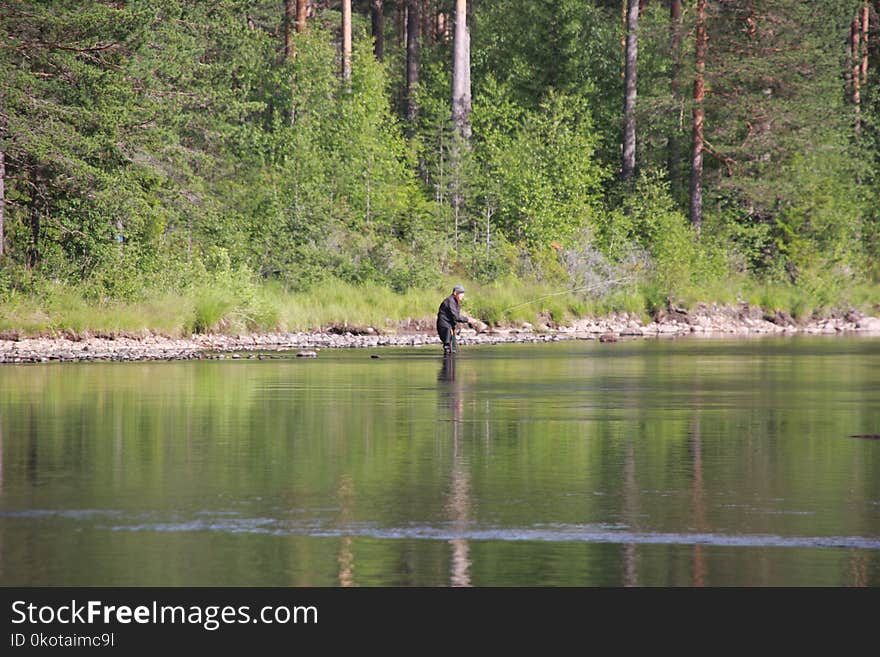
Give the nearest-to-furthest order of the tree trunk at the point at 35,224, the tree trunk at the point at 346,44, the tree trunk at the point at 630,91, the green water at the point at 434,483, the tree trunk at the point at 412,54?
the green water at the point at 434,483 < the tree trunk at the point at 35,224 < the tree trunk at the point at 346,44 < the tree trunk at the point at 630,91 < the tree trunk at the point at 412,54

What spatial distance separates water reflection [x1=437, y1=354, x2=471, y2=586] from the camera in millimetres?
10562

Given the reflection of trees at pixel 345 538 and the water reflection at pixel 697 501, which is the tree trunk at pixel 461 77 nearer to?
the water reflection at pixel 697 501

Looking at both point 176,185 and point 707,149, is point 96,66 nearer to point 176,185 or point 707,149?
point 176,185

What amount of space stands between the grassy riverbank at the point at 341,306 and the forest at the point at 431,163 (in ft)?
0.28

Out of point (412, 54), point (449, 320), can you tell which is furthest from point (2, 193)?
point (412, 54)

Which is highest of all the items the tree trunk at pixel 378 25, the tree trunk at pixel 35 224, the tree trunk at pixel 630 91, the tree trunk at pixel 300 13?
the tree trunk at pixel 378 25

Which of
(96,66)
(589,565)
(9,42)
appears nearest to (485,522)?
(589,565)

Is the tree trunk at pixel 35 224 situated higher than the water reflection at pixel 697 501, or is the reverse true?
the tree trunk at pixel 35 224

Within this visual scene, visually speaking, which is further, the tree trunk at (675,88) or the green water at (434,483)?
the tree trunk at (675,88)

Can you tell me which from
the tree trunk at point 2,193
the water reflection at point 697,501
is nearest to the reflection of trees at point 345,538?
the water reflection at point 697,501

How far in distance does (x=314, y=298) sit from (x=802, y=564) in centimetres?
3820

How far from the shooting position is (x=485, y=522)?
12.4m

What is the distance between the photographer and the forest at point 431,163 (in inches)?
1582

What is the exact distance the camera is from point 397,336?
47.1 m
